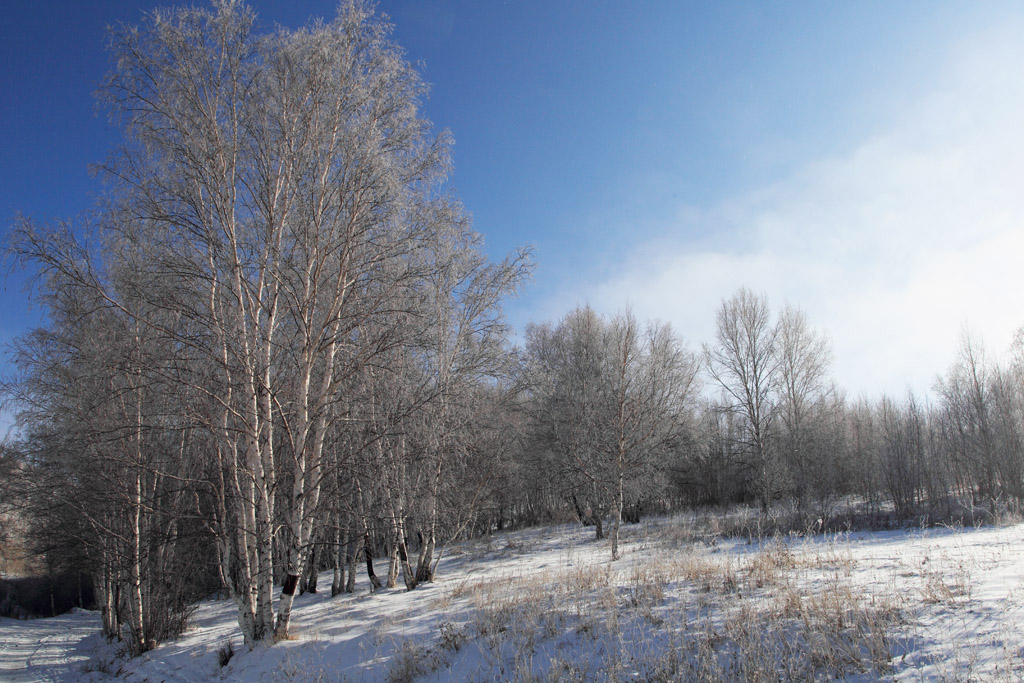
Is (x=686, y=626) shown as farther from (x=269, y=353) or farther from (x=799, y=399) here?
(x=799, y=399)

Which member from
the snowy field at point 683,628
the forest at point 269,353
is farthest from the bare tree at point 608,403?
the snowy field at point 683,628

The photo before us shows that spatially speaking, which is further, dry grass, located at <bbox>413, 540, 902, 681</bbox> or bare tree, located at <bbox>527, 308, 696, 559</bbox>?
bare tree, located at <bbox>527, 308, 696, 559</bbox>

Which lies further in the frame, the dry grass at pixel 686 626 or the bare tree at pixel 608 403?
the bare tree at pixel 608 403

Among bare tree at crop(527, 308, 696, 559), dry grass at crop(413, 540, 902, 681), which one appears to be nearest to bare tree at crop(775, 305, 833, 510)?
bare tree at crop(527, 308, 696, 559)

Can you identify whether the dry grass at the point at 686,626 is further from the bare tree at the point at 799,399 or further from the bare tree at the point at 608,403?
the bare tree at the point at 799,399

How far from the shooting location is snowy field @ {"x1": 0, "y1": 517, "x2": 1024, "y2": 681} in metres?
4.28

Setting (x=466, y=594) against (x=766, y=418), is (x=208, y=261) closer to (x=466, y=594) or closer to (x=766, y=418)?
(x=466, y=594)

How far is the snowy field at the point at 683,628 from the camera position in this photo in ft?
14.0

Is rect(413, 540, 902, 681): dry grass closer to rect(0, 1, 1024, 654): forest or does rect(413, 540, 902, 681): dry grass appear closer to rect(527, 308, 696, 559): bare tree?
rect(0, 1, 1024, 654): forest

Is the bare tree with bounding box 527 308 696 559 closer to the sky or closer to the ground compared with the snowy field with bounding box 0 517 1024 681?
closer to the sky

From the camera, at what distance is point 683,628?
18.0 ft

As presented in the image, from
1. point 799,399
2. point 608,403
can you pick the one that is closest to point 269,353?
point 608,403

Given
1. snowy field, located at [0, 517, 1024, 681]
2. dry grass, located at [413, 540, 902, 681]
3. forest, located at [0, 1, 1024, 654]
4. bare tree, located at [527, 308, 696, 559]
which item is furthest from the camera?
bare tree, located at [527, 308, 696, 559]

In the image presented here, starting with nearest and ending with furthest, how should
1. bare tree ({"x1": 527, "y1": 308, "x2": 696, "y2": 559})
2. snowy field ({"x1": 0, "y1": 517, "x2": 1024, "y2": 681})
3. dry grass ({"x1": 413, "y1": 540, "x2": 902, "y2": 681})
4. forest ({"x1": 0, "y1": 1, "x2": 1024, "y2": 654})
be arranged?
snowy field ({"x1": 0, "y1": 517, "x2": 1024, "y2": 681}), dry grass ({"x1": 413, "y1": 540, "x2": 902, "y2": 681}), forest ({"x1": 0, "y1": 1, "x2": 1024, "y2": 654}), bare tree ({"x1": 527, "y1": 308, "x2": 696, "y2": 559})
